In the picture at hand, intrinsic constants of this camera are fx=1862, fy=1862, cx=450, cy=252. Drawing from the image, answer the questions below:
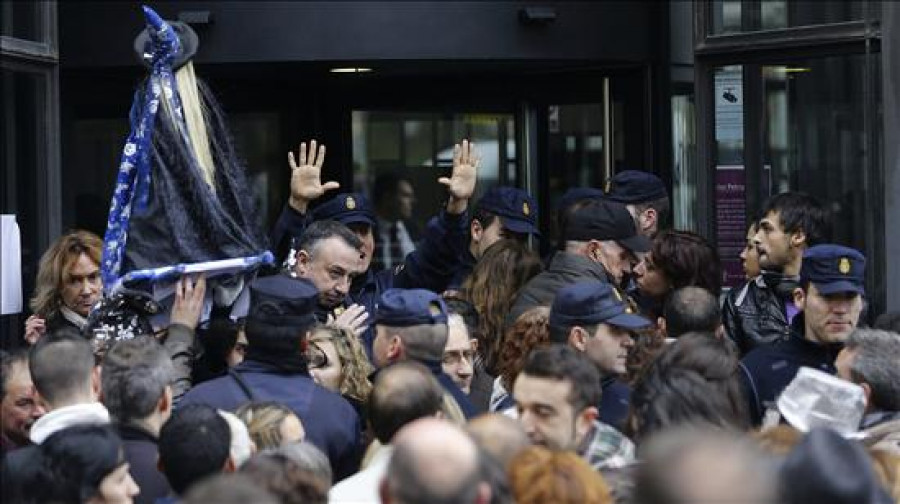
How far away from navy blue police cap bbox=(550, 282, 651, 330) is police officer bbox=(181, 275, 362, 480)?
39.6 inches

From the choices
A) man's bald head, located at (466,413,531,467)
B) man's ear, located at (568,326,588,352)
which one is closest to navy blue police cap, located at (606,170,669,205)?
man's ear, located at (568,326,588,352)

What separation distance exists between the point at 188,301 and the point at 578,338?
163 centimetres

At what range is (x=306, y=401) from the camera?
6895 millimetres

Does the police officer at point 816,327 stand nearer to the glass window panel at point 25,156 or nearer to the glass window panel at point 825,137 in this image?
the glass window panel at point 825,137

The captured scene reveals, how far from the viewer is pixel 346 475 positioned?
22.8 ft

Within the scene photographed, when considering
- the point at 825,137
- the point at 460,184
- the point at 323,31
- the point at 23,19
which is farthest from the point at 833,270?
the point at 23,19

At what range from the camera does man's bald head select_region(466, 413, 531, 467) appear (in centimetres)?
541

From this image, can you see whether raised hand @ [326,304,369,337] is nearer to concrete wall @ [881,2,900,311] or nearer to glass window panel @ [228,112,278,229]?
concrete wall @ [881,2,900,311]

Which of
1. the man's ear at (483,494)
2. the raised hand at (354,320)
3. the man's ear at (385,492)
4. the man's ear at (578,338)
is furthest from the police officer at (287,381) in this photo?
the man's ear at (483,494)

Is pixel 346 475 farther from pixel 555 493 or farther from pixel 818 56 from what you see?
pixel 818 56

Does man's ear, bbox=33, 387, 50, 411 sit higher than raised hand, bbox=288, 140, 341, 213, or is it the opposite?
raised hand, bbox=288, 140, 341, 213

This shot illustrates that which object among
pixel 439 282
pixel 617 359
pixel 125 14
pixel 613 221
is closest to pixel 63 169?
pixel 125 14

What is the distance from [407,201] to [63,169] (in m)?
2.57

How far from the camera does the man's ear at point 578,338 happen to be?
24.4 feet
